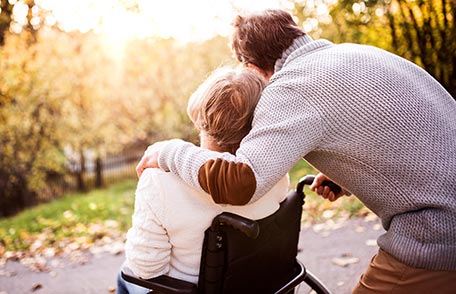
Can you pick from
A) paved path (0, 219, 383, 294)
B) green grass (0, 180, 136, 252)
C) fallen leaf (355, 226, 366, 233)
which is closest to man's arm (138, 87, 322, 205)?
paved path (0, 219, 383, 294)

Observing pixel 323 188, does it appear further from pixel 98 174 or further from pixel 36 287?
pixel 98 174

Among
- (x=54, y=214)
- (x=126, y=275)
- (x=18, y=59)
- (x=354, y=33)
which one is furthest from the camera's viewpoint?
(x=18, y=59)

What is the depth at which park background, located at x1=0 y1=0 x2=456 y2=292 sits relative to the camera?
17.9ft

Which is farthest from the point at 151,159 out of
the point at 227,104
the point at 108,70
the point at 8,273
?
the point at 108,70

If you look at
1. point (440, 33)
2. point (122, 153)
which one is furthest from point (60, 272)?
point (122, 153)

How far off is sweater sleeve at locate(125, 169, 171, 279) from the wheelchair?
0.07 m

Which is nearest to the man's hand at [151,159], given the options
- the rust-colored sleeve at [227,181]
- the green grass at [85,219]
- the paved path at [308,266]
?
the rust-colored sleeve at [227,181]

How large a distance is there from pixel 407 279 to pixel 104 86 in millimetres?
12047

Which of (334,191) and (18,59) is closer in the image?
(334,191)

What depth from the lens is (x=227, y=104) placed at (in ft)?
6.22

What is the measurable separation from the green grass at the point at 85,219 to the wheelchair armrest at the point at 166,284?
3.88 metres

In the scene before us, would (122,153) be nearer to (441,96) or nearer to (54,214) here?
(54,214)

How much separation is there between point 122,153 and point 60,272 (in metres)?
10.6

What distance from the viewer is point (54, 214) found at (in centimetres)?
866
